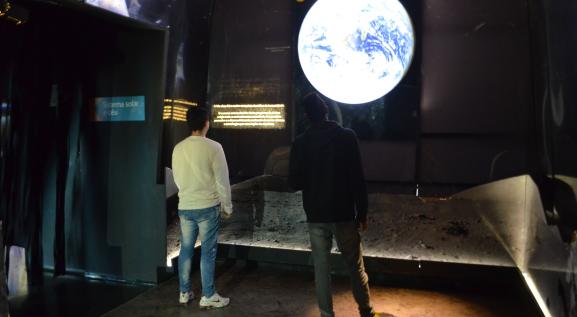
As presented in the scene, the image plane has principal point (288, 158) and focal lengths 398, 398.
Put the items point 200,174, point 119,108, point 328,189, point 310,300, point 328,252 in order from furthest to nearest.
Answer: point 119,108 < point 310,300 < point 200,174 < point 328,252 < point 328,189

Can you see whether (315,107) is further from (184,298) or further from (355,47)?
(184,298)

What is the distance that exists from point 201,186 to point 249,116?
1.64 m

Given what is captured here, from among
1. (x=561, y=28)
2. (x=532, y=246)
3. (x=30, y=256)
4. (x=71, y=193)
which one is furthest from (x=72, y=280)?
(x=561, y=28)

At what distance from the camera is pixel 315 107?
128 inches

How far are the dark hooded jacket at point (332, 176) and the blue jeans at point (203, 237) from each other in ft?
3.37

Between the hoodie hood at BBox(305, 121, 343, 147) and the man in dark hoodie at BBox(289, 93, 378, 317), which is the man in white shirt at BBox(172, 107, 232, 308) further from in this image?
the hoodie hood at BBox(305, 121, 343, 147)

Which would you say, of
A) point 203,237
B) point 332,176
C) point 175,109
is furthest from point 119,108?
point 332,176

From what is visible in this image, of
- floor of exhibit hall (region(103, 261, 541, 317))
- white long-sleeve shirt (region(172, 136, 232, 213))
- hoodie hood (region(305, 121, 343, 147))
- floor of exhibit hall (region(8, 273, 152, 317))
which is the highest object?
hoodie hood (region(305, 121, 343, 147))

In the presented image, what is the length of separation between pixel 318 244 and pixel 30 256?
3130 millimetres

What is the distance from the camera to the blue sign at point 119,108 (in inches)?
175

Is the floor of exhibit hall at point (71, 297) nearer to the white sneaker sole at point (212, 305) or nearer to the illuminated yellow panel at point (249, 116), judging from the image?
the white sneaker sole at point (212, 305)

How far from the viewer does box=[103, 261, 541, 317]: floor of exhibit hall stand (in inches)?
150

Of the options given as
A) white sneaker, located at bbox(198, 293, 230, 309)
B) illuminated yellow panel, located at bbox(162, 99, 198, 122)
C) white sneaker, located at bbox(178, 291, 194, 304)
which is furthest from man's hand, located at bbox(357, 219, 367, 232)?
illuminated yellow panel, located at bbox(162, 99, 198, 122)

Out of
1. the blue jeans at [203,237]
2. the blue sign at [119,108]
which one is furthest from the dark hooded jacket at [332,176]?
the blue sign at [119,108]
